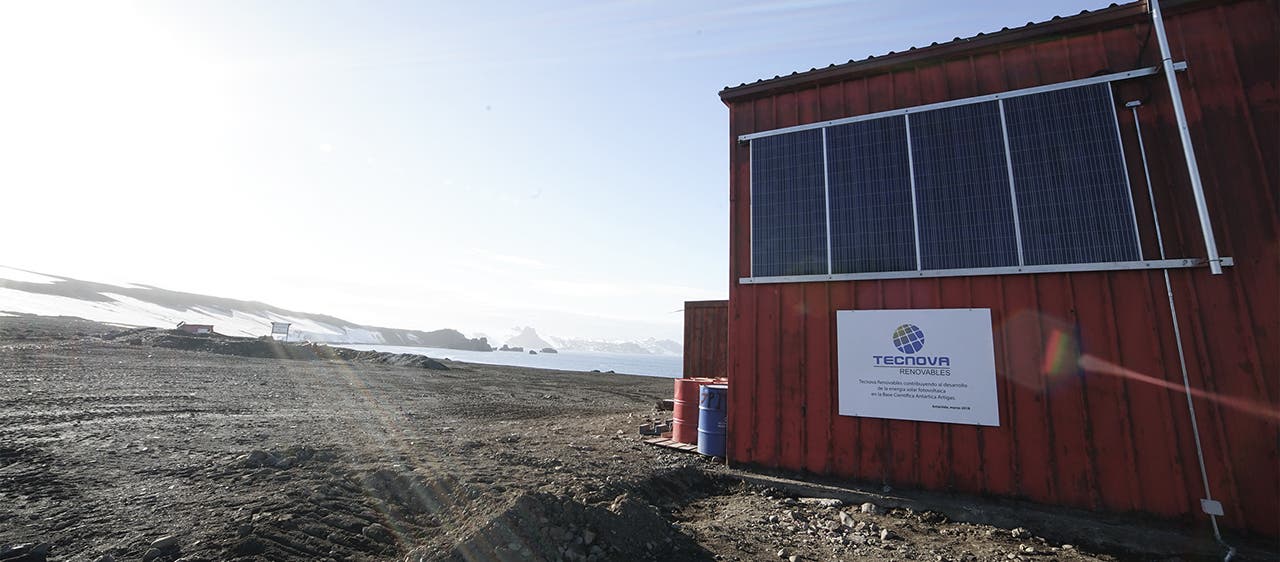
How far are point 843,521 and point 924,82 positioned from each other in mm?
5876

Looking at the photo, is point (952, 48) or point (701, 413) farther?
point (701, 413)

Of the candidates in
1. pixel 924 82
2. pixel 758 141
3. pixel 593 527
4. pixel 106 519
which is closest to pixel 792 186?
pixel 758 141

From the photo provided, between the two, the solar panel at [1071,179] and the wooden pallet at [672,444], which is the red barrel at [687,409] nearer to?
the wooden pallet at [672,444]

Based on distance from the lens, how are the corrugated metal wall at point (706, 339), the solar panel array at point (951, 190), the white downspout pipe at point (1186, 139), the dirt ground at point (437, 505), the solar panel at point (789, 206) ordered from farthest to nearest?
the corrugated metal wall at point (706, 339) → the solar panel at point (789, 206) → the solar panel array at point (951, 190) → the white downspout pipe at point (1186, 139) → the dirt ground at point (437, 505)

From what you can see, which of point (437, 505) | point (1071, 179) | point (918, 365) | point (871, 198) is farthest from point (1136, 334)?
point (437, 505)

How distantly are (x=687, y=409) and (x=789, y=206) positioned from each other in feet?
12.8

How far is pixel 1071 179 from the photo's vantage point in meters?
5.84

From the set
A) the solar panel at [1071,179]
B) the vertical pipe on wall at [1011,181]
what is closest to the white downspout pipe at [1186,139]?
the solar panel at [1071,179]

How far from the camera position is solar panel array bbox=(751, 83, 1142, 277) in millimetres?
5773

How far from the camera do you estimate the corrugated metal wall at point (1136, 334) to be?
4.98 meters

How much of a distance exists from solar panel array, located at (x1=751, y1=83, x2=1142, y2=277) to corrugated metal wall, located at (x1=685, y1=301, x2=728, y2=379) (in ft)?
22.1

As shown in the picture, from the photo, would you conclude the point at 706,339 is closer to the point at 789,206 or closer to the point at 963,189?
the point at 789,206

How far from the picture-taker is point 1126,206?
5559 mm

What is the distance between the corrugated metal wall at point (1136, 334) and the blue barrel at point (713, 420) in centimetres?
Answer: 118
